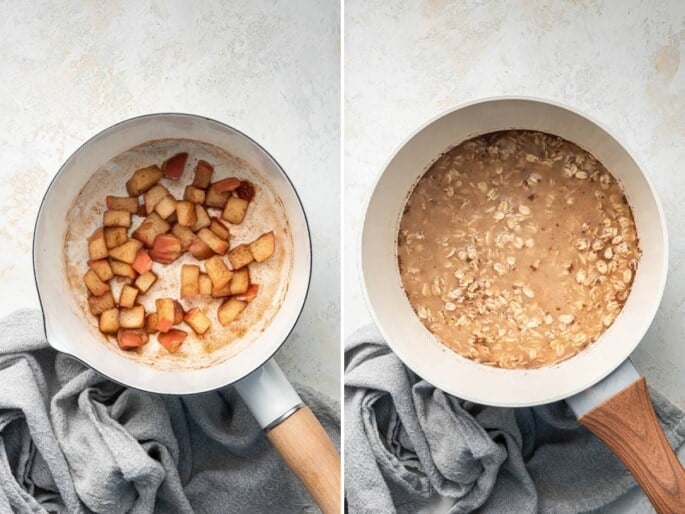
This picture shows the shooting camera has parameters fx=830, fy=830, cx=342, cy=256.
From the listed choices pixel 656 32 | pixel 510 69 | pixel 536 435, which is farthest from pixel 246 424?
pixel 656 32

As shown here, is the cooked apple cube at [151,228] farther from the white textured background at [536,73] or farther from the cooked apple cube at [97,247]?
the white textured background at [536,73]

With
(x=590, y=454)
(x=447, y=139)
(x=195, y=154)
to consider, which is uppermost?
(x=195, y=154)

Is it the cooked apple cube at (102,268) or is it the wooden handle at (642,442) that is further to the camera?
the cooked apple cube at (102,268)

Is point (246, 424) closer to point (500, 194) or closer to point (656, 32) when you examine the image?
point (500, 194)

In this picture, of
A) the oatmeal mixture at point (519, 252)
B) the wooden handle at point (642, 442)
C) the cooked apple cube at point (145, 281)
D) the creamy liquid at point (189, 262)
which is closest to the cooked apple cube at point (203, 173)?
the creamy liquid at point (189, 262)

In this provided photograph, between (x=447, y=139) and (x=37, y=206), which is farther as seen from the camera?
(x=37, y=206)

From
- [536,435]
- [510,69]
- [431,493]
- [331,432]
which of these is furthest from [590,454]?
[510,69]

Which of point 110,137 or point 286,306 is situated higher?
point 110,137
